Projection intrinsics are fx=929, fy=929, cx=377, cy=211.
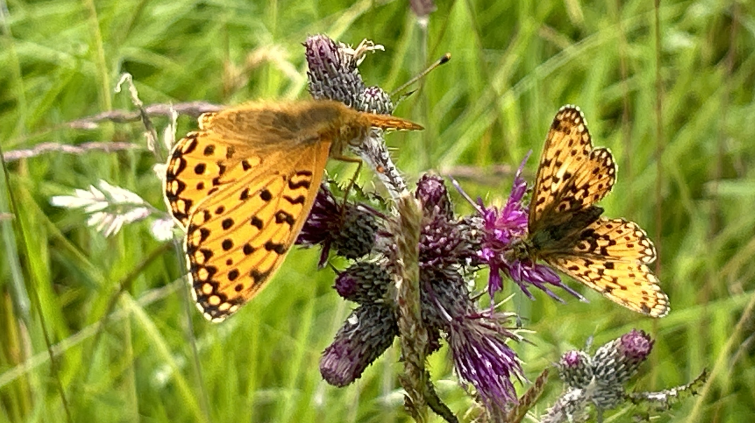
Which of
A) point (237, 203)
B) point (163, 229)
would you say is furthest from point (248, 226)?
point (163, 229)

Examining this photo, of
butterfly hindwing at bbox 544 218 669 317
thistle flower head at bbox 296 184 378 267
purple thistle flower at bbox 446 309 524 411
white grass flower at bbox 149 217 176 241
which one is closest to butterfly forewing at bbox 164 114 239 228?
thistle flower head at bbox 296 184 378 267

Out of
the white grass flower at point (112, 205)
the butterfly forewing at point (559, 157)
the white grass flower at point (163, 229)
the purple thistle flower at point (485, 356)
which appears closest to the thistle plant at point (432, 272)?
the purple thistle flower at point (485, 356)

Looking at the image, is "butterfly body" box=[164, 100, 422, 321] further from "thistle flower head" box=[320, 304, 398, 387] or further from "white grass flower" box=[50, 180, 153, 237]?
"white grass flower" box=[50, 180, 153, 237]

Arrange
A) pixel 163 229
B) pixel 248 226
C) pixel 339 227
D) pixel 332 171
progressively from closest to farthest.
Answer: pixel 248 226
pixel 339 227
pixel 163 229
pixel 332 171

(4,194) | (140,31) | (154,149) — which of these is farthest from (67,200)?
(140,31)

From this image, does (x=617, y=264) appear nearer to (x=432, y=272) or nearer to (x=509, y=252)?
(x=509, y=252)

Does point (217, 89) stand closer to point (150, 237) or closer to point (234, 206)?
point (150, 237)
